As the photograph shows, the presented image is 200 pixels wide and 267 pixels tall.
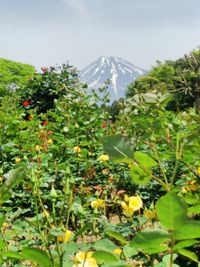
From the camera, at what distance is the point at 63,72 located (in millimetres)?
10000

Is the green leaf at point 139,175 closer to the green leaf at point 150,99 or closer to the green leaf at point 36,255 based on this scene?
the green leaf at point 36,255

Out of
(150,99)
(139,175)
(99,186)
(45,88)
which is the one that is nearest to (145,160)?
(139,175)

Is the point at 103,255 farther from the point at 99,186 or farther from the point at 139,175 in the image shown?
the point at 99,186

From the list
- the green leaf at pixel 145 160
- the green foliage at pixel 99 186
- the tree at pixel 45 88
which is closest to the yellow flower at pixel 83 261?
the green foliage at pixel 99 186

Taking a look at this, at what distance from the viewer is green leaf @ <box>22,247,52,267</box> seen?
0.62m

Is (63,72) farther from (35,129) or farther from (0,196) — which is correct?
(0,196)

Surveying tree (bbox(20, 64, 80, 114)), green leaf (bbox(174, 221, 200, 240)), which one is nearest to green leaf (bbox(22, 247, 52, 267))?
green leaf (bbox(174, 221, 200, 240))

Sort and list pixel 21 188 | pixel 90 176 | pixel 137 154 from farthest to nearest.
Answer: pixel 90 176
pixel 21 188
pixel 137 154

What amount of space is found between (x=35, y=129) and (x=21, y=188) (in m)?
2.12

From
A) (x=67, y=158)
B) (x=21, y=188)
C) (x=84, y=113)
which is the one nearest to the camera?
(x=21, y=188)

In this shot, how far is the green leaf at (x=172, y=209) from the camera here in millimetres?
461

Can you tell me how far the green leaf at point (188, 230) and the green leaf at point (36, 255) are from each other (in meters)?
0.23

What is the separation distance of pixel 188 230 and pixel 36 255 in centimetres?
25

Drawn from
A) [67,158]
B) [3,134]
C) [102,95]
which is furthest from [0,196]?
[102,95]
